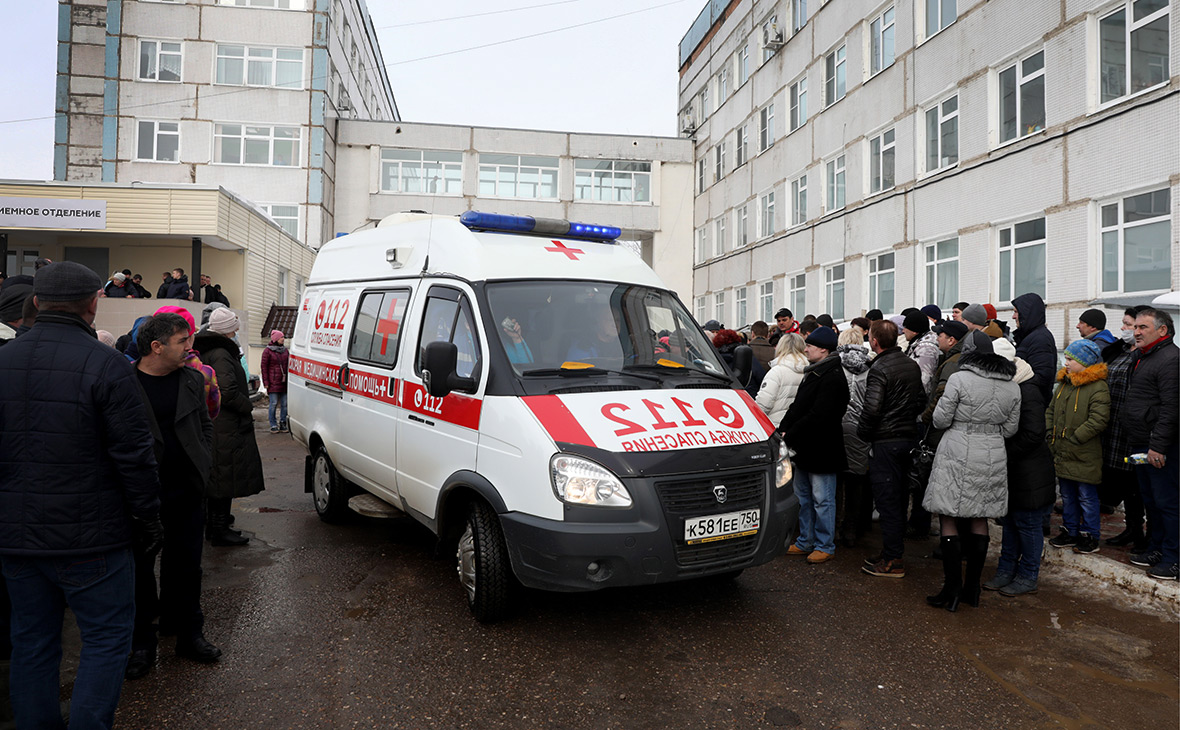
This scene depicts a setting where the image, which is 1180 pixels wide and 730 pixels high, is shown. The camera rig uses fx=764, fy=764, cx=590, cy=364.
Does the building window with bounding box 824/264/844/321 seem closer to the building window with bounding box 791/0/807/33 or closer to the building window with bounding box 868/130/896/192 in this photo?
the building window with bounding box 868/130/896/192

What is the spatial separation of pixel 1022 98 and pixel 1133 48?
2.36m

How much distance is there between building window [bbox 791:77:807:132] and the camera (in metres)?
23.0

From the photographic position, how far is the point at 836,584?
18.4ft

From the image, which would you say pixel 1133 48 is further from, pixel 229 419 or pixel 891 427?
pixel 229 419

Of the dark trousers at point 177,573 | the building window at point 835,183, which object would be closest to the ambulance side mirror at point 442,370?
the dark trousers at point 177,573

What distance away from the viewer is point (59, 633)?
10.1 ft

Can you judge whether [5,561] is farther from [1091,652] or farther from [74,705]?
[1091,652]

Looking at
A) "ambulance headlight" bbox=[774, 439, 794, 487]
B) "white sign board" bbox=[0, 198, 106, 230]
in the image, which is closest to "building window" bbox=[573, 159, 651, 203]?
"white sign board" bbox=[0, 198, 106, 230]

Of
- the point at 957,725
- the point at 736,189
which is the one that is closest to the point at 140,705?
the point at 957,725

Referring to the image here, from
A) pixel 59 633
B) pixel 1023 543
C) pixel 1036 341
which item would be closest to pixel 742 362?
pixel 1023 543

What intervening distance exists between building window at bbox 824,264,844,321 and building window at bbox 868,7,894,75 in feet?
16.4

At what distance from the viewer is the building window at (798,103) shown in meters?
23.0

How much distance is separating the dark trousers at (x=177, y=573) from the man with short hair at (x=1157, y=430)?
635 cm

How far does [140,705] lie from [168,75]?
34.1 metres
